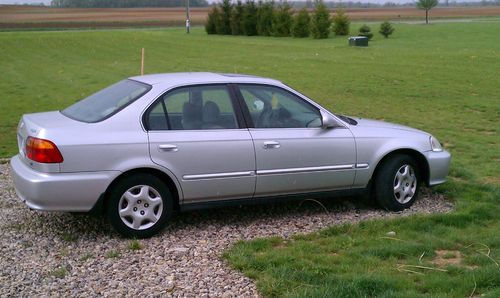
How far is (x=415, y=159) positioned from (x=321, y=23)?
3789 centimetres

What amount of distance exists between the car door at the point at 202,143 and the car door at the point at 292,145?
149 millimetres

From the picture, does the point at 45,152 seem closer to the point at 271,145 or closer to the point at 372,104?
the point at 271,145

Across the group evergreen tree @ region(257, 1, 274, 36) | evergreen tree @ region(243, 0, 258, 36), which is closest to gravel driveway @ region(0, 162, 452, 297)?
evergreen tree @ region(257, 1, 274, 36)

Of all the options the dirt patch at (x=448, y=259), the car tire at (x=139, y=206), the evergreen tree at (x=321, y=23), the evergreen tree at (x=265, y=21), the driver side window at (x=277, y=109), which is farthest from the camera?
the evergreen tree at (x=265, y=21)

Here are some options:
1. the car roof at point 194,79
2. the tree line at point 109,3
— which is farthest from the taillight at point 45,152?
the tree line at point 109,3

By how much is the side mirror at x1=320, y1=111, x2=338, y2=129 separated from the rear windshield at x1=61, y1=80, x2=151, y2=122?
173 centimetres

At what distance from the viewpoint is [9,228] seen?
20.9 ft

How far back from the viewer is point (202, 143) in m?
6.19

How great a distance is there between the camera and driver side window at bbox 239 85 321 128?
21.7 feet

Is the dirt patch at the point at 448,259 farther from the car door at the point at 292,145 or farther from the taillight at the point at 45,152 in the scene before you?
the taillight at the point at 45,152

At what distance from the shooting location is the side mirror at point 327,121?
6.73 meters

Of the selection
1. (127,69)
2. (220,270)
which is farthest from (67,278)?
(127,69)

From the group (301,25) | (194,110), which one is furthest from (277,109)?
(301,25)

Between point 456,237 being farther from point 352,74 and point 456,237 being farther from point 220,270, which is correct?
point 352,74
